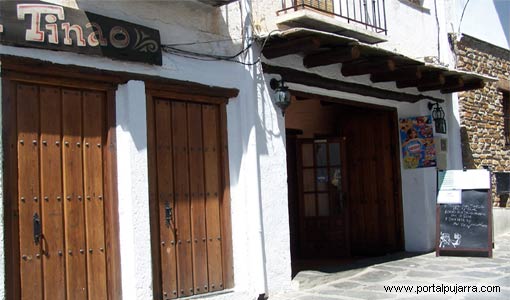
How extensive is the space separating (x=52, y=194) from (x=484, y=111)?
9728 millimetres

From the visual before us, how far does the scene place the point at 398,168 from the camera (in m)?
10.2

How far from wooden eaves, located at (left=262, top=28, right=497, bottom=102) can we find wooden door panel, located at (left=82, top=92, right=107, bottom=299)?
2499 mm

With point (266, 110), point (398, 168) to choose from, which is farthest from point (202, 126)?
point (398, 168)

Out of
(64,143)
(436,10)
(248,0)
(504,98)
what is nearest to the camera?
(64,143)

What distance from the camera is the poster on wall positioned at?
10.1 metres

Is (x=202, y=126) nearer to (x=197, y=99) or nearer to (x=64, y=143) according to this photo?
(x=197, y=99)

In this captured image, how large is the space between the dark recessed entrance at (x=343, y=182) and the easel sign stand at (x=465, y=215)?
3.04 feet

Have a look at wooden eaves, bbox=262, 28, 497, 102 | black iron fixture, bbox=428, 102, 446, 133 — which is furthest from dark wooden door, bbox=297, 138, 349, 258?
black iron fixture, bbox=428, 102, 446, 133

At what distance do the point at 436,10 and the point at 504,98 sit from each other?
133 inches

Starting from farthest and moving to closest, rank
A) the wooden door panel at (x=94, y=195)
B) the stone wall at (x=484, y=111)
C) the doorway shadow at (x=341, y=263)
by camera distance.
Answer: the stone wall at (x=484, y=111), the doorway shadow at (x=341, y=263), the wooden door panel at (x=94, y=195)

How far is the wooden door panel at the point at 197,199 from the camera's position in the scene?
6.39 meters

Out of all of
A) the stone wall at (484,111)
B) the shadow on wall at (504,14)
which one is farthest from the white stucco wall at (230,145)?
the shadow on wall at (504,14)

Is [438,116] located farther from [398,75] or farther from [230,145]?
[230,145]

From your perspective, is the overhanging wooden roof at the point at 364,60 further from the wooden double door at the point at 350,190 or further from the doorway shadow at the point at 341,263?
the doorway shadow at the point at 341,263
